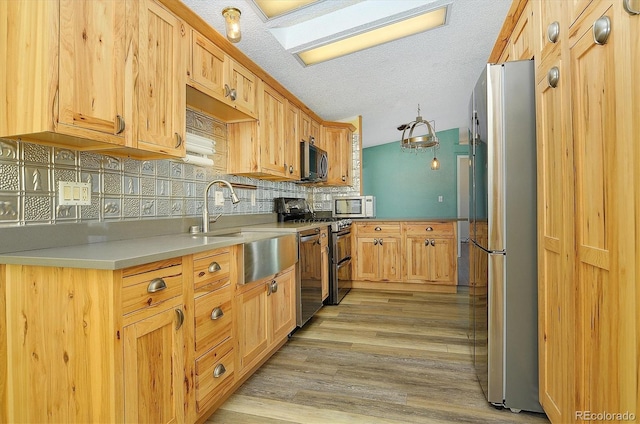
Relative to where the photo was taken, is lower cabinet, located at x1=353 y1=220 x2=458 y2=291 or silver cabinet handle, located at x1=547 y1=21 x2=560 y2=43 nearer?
silver cabinet handle, located at x1=547 y1=21 x2=560 y2=43

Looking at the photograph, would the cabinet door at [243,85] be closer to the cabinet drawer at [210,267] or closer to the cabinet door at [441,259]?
the cabinet drawer at [210,267]

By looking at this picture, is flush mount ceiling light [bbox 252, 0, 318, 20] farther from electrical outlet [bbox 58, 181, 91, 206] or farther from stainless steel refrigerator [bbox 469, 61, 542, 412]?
electrical outlet [bbox 58, 181, 91, 206]

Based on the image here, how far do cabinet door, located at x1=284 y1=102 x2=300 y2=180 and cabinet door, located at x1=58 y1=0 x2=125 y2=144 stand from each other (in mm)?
1869

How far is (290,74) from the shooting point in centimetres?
298

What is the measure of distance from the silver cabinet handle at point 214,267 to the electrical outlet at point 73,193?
0.64m

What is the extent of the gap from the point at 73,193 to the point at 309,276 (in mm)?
1807

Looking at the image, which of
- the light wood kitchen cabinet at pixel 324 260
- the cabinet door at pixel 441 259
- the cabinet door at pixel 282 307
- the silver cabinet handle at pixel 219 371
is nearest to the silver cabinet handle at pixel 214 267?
the silver cabinet handle at pixel 219 371

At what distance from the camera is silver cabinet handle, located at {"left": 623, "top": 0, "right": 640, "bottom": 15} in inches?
30.4

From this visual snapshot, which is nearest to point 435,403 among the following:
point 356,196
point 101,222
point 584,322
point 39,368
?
point 584,322

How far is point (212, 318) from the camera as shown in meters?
1.54

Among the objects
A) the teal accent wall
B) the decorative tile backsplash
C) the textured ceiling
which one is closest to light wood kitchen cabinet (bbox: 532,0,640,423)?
the textured ceiling

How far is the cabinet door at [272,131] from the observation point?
2.70 m

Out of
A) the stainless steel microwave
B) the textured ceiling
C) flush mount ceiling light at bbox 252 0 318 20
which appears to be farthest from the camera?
the stainless steel microwave

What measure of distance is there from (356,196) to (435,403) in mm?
3200
